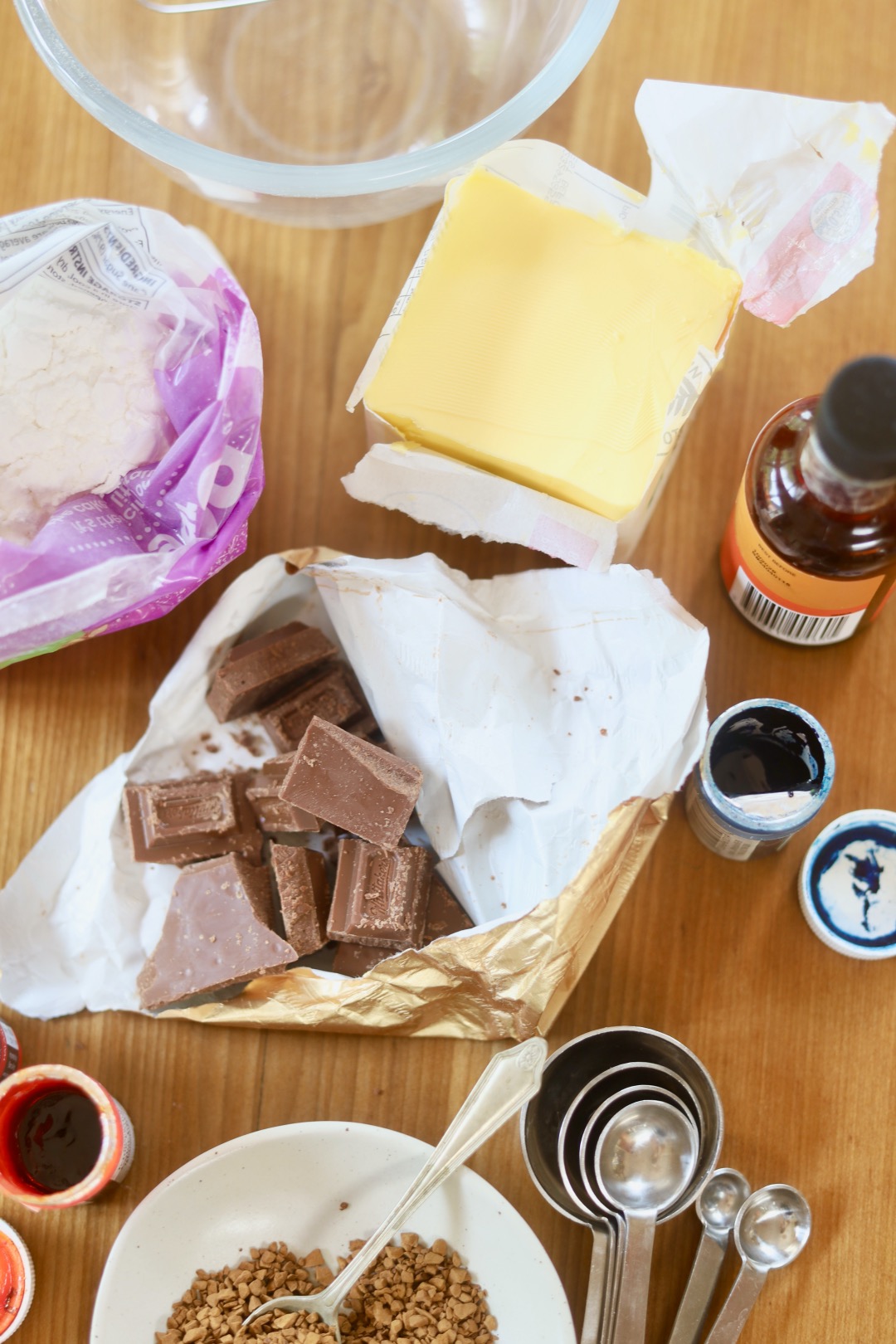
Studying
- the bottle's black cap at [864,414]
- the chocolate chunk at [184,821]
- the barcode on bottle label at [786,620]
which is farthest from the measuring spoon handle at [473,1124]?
the bottle's black cap at [864,414]

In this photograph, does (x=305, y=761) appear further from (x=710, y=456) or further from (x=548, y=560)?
(x=710, y=456)

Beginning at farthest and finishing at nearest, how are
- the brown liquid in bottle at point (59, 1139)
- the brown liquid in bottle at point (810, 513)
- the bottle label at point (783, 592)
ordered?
the brown liquid in bottle at point (59, 1139) < the bottle label at point (783, 592) < the brown liquid in bottle at point (810, 513)

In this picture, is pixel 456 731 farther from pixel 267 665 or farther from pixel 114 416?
pixel 114 416

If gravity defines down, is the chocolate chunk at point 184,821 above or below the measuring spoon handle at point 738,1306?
above

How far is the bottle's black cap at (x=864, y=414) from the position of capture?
2.23ft

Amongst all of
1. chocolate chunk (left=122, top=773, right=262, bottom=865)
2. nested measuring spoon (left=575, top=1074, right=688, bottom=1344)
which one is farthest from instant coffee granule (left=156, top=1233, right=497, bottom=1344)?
chocolate chunk (left=122, top=773, right=262, bottom=865)

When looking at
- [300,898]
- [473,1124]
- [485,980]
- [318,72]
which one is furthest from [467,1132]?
[318,72]

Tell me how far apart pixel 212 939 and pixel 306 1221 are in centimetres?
29

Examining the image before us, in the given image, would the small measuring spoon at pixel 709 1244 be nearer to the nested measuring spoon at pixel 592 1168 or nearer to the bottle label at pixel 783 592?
the nested measuring spoon at pixel 592 1168

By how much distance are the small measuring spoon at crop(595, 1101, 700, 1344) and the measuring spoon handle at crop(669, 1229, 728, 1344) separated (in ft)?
0.16

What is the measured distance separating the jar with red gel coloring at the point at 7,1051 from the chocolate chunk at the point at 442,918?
42cm

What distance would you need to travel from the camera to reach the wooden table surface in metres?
1.08

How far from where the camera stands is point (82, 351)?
1059 millimetres

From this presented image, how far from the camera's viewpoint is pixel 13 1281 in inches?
41.2
